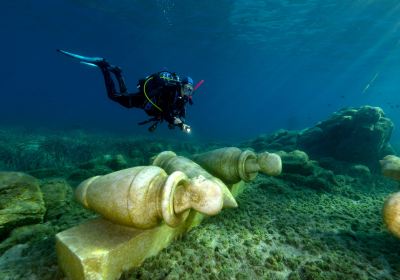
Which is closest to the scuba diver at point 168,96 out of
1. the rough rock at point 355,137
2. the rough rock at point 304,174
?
the rough rock at point 304,174

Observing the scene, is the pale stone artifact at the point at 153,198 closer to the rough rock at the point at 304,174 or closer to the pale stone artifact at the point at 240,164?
the pale stone artifact at the point at 240,164

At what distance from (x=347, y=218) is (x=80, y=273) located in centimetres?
482

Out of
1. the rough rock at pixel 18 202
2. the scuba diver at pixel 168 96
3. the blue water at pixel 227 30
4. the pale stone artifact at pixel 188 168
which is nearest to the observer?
the pale stone artifact at pixel 188 168

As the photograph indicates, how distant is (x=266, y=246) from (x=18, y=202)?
3.92 meters

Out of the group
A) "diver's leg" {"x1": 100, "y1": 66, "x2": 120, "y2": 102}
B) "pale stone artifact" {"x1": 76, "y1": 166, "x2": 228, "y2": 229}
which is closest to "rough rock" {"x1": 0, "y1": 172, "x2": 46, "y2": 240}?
"pale stone artifact" {"x1": 76, "y1": 166, "x2": 228, "y2": 229}

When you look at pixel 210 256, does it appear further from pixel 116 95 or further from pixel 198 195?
pixel 116 95

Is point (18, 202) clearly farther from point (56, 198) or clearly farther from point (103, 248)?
point (103, 248)

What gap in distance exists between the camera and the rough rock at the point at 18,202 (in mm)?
3904

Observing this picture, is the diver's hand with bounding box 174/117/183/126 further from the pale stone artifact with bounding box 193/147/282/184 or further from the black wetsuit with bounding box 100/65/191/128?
the pale stone artifact with bounding box 193/147/282/184

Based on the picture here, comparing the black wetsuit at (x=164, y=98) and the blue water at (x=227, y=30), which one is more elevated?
the blue water at (x=227, y=30)

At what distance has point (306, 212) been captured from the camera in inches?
206

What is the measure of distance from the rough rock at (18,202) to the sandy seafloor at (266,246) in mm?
296

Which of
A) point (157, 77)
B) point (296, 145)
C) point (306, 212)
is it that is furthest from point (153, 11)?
point (306, 212)

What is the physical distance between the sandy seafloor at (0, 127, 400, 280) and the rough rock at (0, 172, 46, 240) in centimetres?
30
